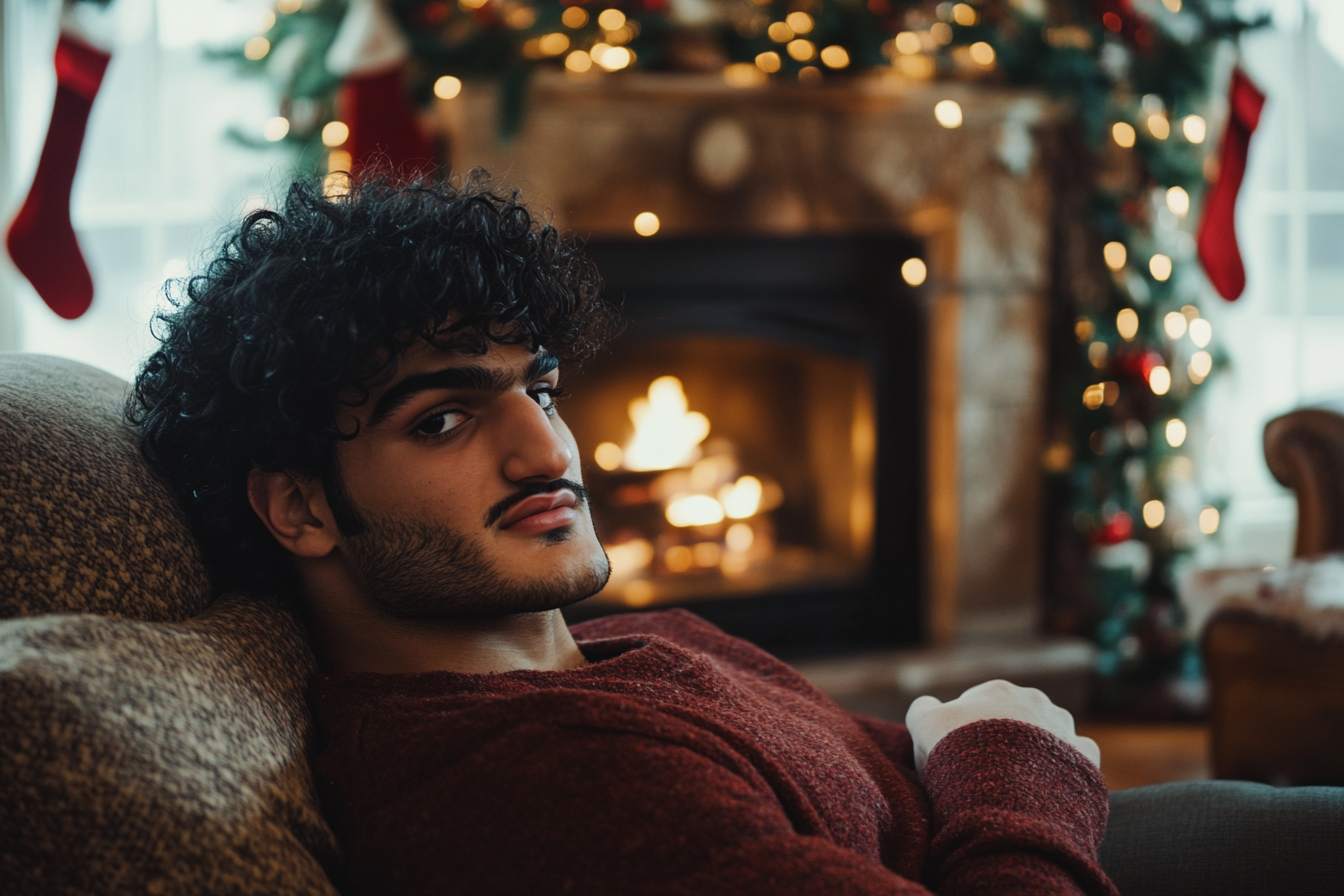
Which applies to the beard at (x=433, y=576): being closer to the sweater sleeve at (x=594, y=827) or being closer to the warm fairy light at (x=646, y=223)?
the sweater sleeve at (x=594, y=827)

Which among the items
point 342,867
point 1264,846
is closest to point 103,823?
point 342,867

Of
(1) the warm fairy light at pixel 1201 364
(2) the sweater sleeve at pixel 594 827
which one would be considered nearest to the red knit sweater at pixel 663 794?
(2) the sweater sleeve at pixel 594 827

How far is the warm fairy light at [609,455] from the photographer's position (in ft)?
9.34

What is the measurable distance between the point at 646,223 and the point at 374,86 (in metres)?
0.71

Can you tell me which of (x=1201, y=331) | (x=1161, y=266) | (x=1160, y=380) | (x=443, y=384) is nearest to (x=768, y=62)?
(x=1161, y=266)

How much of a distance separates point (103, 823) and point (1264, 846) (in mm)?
981

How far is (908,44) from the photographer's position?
284 centimetres

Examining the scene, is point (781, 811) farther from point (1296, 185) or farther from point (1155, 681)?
point (1296, 185)

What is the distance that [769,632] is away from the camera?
2857 millimetres

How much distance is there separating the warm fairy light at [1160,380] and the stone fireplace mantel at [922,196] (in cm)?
30

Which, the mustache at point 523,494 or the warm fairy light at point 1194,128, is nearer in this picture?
the mustache at point 523,494

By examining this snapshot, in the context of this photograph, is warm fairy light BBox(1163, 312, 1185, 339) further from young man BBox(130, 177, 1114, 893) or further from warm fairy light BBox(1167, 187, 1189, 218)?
young man BBox(130, 177, 1114, 893)

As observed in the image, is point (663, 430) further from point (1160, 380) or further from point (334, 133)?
point (1160, 380)

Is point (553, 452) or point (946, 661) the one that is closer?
point (553, 452)
